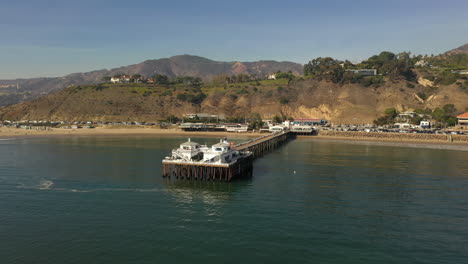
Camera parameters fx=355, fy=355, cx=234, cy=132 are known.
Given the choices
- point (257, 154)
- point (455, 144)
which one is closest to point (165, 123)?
point (257, 154)

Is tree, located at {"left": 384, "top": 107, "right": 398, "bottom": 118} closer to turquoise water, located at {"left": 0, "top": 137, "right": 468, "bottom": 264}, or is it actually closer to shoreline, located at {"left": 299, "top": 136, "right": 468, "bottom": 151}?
shoreline, located at {"left": 299, "top": 136, "right": 468, "bottom": 151}

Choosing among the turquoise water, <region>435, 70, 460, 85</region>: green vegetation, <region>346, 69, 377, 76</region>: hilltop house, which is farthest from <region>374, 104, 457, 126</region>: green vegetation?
the turquoise water

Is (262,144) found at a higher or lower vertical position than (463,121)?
lower

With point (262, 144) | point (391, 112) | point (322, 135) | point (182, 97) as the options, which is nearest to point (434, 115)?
point (391, 112)

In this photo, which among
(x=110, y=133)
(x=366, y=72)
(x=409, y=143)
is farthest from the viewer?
(x=366, y=72)

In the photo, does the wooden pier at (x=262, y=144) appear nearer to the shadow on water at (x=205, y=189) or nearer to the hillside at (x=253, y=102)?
the shadow on water at (x=205, y=189)

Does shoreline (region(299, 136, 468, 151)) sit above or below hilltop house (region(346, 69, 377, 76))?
below

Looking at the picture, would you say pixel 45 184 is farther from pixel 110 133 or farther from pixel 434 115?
pixel 434 115
